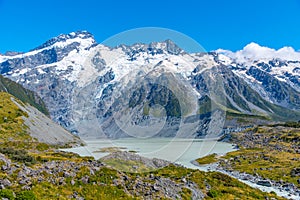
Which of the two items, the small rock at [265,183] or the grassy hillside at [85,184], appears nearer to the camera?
the grassy hillside at [85,184]

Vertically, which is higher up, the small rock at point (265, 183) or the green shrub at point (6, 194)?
the green shrub at point (6, 194)

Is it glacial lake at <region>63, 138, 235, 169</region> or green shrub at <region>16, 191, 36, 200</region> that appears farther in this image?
glacial lake at <region>63, 138, 235, 169</region>

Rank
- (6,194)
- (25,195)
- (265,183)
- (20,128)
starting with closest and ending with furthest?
(6,194) → (25,195) → (265,183) → (20,128)

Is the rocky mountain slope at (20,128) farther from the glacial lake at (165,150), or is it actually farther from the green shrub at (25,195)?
the green shrub at (25,195)

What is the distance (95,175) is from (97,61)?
12.1 metres

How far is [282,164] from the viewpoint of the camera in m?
97.2

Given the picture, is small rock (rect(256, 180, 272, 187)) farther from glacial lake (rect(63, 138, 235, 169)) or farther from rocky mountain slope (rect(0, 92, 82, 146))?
rocky mountain slope (rect(0, 92, 82, 146))

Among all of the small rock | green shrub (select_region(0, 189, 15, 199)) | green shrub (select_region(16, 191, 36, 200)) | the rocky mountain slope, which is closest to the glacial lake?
green shrub (select_region(16, 191, 36, 200))

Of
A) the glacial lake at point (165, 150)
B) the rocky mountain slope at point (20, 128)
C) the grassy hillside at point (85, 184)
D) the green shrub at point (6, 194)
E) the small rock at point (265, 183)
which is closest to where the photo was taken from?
the green shrub at point (6, 194)

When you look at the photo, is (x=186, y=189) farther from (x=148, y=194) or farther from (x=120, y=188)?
(x=120, y=188)

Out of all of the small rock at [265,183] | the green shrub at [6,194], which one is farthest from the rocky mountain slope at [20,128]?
the green shrub at [6,194]

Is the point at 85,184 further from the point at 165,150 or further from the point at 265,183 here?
the point at 265,183

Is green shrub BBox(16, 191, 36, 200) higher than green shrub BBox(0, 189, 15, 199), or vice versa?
green shrub BBox(0, 189, 15, 199)

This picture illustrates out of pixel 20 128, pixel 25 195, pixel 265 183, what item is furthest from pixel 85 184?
pixel 20 128
